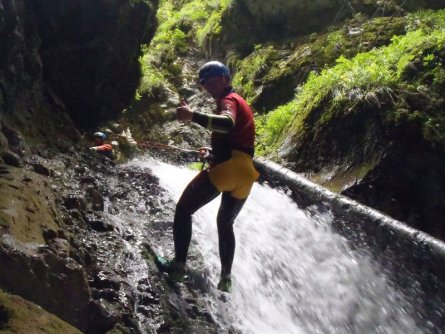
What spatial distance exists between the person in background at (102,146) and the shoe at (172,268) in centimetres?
322

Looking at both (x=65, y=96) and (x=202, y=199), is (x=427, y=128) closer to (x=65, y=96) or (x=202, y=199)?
(x=202, y=199)

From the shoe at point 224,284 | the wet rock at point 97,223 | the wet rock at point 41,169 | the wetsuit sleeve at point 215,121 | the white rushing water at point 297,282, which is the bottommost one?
the white rushing water at point 297,282

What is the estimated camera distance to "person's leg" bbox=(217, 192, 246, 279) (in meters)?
4.89

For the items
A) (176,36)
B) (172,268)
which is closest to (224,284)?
(172,268)

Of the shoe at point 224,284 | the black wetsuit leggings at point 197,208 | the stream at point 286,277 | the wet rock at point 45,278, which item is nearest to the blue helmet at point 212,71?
the black wetsuit leggings at point 197,208

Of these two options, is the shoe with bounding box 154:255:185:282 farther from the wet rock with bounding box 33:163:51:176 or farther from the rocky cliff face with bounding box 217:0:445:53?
→ the rocky cliff face with bounding box 217:0:445:53

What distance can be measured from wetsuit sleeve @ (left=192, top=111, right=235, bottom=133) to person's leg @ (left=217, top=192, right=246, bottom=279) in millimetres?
853

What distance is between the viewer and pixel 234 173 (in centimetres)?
469

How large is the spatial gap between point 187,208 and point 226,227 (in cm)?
45

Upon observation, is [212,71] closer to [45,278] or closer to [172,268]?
[172,268]

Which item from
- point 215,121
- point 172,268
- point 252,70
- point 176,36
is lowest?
point 172,268

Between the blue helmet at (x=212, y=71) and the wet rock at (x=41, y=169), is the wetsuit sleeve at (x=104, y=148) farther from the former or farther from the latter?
the blue helmet at (x=212, y=71)

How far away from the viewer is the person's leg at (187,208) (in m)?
4.86

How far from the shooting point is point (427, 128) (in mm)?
7516
